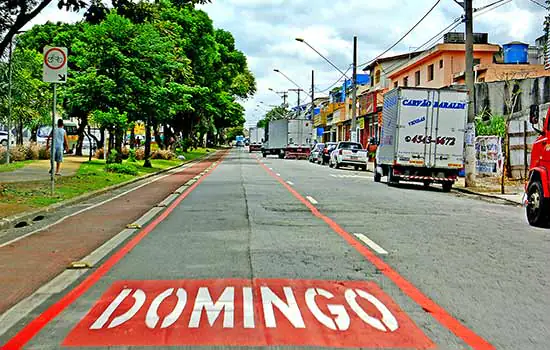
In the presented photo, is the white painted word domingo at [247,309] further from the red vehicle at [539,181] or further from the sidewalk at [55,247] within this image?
the red vehicle at [539,181]

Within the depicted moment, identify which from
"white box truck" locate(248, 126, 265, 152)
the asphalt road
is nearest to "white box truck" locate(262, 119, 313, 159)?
"white box truck" locate(248, 126, 265, 152)

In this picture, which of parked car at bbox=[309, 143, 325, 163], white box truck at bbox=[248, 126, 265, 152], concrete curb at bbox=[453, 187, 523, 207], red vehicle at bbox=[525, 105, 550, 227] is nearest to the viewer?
red vehicle at bbox=[525, 105, 550, 227]

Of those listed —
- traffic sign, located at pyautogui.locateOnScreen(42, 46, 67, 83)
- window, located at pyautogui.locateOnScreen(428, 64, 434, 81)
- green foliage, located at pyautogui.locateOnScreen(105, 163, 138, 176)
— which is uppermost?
window, located at pyautogui.locateOnScreen(428, 64, 434, 81)

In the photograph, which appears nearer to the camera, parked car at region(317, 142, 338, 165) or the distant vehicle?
the distant vehicle

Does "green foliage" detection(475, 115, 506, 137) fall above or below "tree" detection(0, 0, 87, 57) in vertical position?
below

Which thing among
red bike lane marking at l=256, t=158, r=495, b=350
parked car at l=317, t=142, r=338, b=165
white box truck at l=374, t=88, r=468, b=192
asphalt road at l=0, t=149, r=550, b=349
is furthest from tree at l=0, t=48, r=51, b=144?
red bike lane marking at l=256, t=158, r=495, b=350

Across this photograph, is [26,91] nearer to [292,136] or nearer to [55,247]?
[55,247]

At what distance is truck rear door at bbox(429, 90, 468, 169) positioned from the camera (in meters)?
22.2

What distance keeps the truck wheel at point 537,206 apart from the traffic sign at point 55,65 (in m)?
10.7

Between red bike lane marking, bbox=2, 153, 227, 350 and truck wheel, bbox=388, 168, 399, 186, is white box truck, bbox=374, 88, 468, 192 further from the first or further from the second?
red bike lane marking, bbox=2, 153, 227, 350

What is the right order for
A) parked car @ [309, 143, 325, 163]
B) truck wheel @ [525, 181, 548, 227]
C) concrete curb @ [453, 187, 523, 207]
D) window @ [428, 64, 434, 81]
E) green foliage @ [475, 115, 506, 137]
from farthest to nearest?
parked car @ [309, 143, 325, 163], window @ [428, 64, 434, 81], green foliage @ [475, 115, 506, 137], concrete curb @ [453, 187, 523, 207], truck wheel @ [525, 181, 548, 227]

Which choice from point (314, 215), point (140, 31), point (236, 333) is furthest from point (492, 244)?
point (140, 31)

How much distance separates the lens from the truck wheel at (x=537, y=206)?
1246 centimetres

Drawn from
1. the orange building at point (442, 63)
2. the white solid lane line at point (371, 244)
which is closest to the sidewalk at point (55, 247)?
the white solid lane line at point (371, 244)
